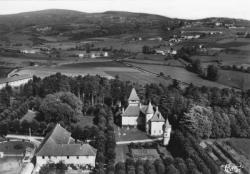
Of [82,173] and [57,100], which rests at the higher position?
[57,100]

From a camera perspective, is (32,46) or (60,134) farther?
(32,46)

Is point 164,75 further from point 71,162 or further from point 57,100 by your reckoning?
point 71,162

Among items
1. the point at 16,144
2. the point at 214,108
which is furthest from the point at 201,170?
the point at 16,144

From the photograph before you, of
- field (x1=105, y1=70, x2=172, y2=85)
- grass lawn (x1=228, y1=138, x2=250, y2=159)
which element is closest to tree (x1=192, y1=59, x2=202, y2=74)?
field (x1=105, y1=70, x2=172, y2=85)

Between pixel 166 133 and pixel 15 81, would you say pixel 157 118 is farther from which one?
pixel 15 81

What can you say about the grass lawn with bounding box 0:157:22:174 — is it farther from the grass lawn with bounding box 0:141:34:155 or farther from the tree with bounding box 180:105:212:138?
the tree with bounding box 180:105:212:138
